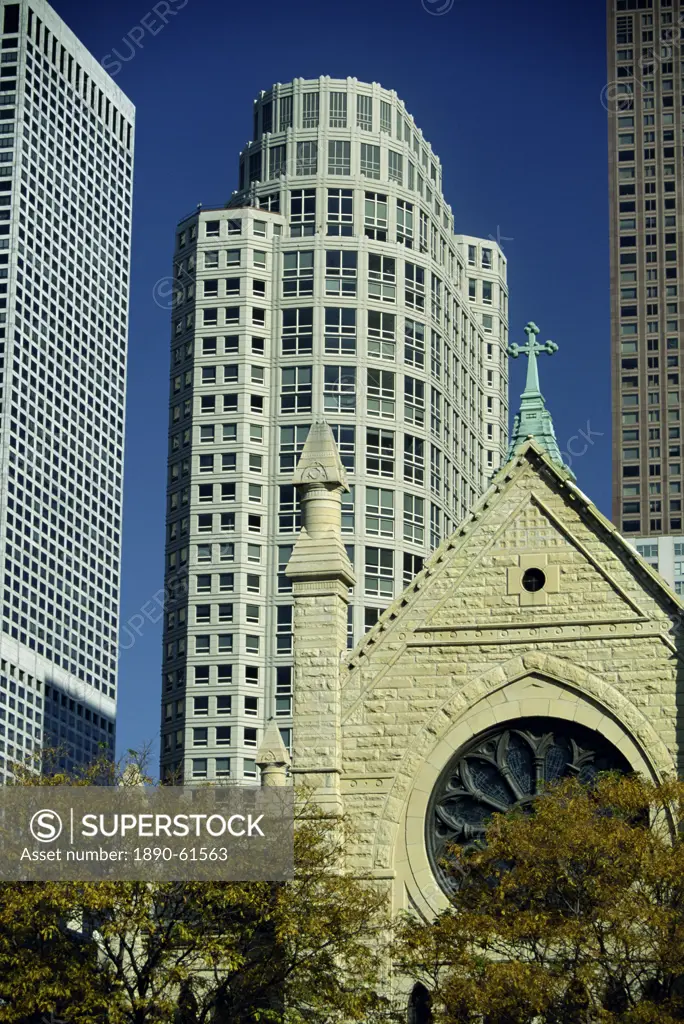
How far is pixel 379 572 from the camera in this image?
119500 mm

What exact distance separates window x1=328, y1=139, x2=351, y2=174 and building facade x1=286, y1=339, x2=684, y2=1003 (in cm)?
8507

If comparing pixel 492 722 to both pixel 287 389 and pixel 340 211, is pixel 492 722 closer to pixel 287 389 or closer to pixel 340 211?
pixel 287 389

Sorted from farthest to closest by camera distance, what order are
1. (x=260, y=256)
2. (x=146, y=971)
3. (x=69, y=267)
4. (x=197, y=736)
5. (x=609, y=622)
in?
(x=69, y=267), (x=260, y=256), (x=197, y=736), (x=609, y=622), (x=146, y=971)

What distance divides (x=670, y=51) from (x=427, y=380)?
225 ft

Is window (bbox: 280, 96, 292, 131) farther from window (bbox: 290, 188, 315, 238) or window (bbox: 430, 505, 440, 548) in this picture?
window (bbox: 430, 505, 440, 548)

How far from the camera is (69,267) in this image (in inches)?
6890

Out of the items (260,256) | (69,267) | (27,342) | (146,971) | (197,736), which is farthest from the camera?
(69,267)

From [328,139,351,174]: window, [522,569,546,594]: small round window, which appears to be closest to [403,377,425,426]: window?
[328,139,351,174]: window

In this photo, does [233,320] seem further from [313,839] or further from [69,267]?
[313,839]

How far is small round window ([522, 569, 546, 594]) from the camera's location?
44.5 metres

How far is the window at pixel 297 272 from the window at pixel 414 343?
270 inches

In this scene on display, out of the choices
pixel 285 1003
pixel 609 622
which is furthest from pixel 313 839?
pixel 609 622

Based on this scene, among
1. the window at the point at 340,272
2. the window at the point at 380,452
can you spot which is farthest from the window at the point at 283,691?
the window at the point at 340,272

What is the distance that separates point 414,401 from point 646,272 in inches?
2237
